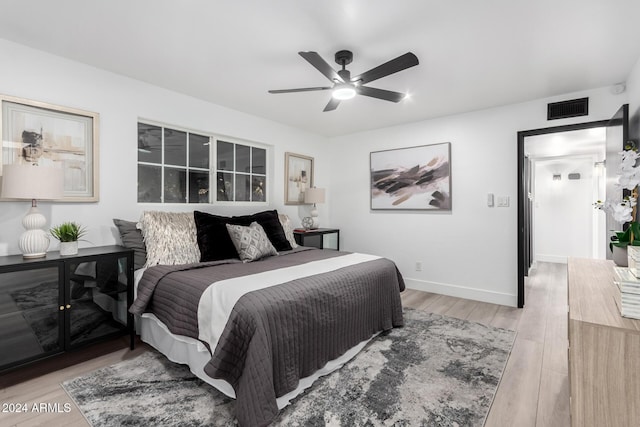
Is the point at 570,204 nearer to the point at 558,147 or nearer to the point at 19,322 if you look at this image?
the point at 558,147

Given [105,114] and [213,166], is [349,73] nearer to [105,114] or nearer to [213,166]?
[213,166]

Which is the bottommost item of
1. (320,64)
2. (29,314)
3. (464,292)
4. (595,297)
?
(464,292)

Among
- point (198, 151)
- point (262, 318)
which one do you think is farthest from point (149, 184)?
point (262, 318)

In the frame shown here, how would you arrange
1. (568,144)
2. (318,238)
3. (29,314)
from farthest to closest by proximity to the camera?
(568,144) → (318,238) → (29,314)

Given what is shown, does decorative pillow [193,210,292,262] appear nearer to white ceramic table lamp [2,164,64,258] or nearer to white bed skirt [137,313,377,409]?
white bed skirt [137,313,377,409]

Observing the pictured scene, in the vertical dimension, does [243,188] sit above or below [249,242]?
above

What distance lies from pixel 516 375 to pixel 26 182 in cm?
360

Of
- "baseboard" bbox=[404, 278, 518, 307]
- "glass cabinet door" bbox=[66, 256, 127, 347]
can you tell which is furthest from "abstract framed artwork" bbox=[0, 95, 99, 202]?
"baseboard" bbox=[404, 278, 518, 307]

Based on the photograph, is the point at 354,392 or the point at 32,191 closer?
the point at 354,392

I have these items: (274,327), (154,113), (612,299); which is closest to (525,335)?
(612,299)

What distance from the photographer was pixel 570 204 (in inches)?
235

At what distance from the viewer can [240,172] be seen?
3.98 meters

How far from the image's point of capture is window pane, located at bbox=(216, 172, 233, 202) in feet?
12.2

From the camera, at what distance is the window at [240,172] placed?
376 centimetres
